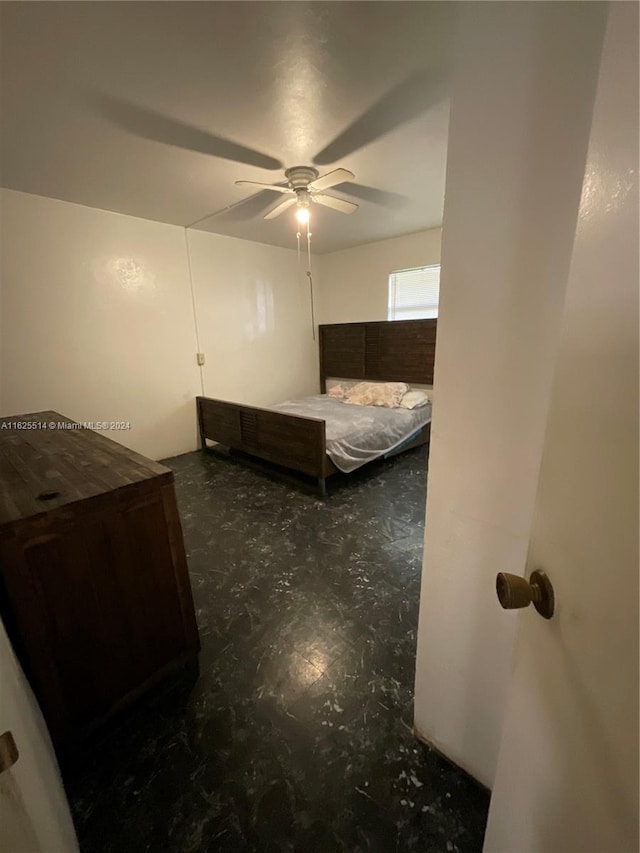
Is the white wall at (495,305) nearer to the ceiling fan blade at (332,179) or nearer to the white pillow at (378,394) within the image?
the ceiling fan blade at (332,179)

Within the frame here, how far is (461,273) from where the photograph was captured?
2.60 feet

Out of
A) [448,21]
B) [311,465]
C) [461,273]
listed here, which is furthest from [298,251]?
[461,273]

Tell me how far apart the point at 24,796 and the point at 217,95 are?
7.69 feet

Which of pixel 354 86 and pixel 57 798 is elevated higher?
pixel 354 86

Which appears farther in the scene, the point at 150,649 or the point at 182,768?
the point at 150,649

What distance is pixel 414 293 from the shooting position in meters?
4.07

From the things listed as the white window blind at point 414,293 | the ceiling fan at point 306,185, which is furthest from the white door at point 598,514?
the white window blind at point 414,293

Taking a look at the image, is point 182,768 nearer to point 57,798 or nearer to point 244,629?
point 57,798

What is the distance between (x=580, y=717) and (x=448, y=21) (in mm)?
1984

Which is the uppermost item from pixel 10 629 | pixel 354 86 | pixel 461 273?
pixel 354 86

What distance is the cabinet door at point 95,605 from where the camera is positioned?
100 centimetres

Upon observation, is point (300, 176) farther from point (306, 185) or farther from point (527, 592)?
point (527, 592)

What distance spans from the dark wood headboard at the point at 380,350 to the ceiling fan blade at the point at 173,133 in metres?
2.39

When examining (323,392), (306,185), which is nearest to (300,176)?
(306,185)
